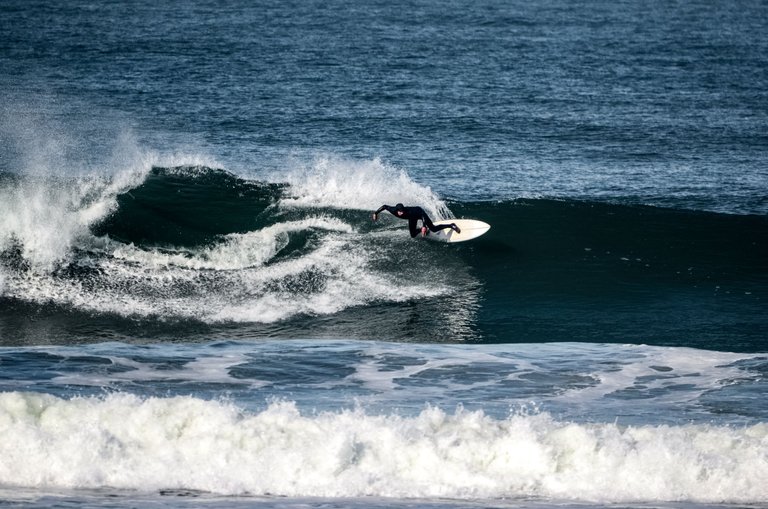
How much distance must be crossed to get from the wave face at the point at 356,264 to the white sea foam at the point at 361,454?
5.14m

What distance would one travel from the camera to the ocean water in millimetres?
10781

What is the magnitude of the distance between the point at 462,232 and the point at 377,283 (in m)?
2.77

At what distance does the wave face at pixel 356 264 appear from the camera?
17.4 metres

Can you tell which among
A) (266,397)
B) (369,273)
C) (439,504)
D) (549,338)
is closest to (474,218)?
(369,273)

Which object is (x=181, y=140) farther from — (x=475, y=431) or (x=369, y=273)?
(x=475, y=431)

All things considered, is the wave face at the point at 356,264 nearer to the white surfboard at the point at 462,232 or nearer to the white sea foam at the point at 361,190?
the white sea foam at the point at 361,190

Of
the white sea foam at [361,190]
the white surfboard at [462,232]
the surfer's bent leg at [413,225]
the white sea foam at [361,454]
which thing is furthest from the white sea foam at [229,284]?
the white sea foam at [361,454]

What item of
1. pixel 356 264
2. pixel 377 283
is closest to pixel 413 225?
pixel 356 264

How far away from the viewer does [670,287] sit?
19719 mm

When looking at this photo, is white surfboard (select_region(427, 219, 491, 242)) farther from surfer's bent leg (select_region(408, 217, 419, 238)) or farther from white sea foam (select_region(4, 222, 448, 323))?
white sea foam (select_region(4, 222, 448, 323))

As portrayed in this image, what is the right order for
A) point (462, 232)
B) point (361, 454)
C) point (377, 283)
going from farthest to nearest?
point (462, 232) < point (377, 283) < point (361, 454)

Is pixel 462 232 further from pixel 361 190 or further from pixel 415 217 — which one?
pixel 361 190

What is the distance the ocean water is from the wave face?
75mm

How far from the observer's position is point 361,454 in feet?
35.8
